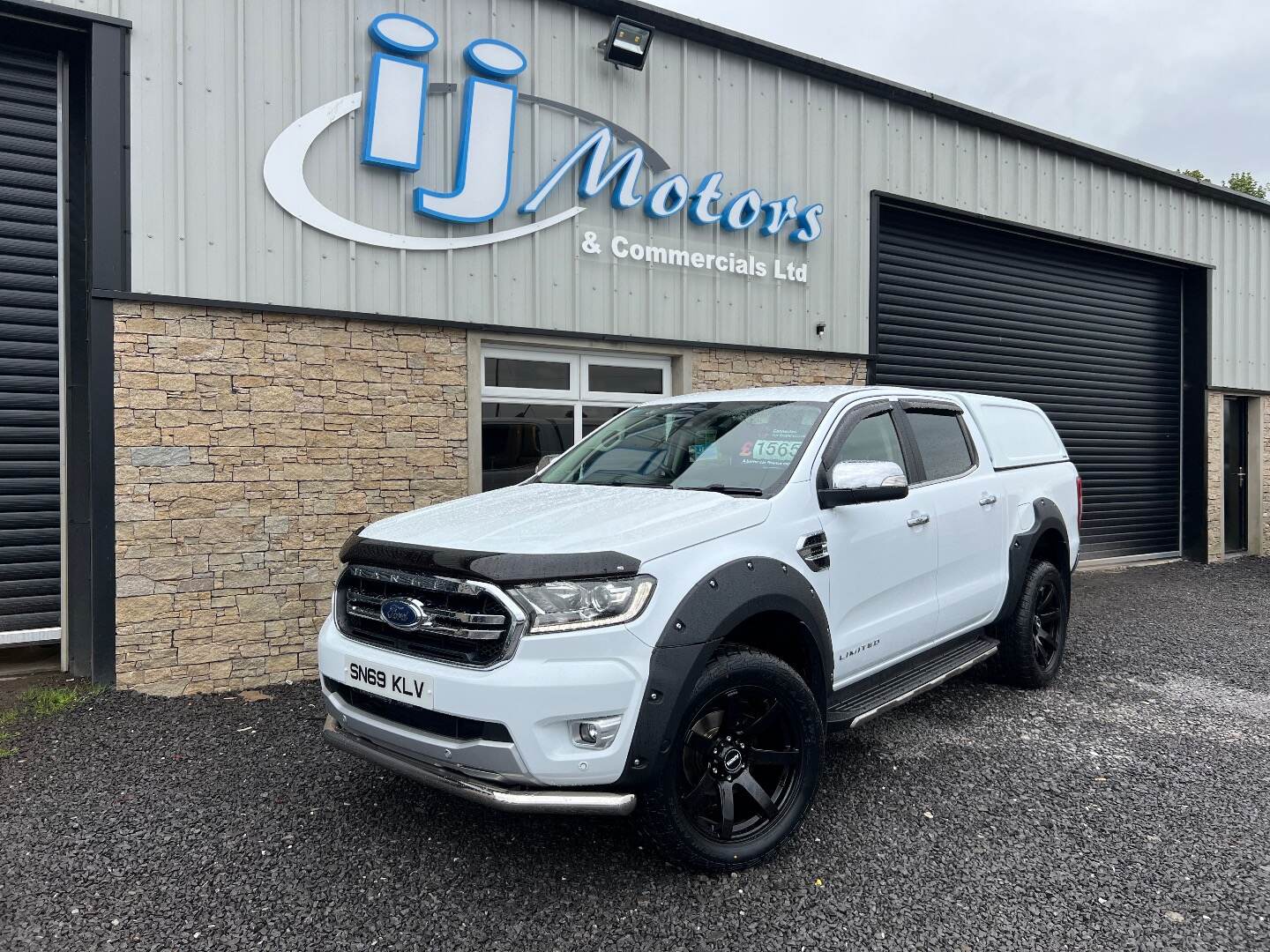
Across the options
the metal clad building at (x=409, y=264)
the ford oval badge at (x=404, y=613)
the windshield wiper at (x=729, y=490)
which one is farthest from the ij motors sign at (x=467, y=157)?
the ford oval badge at (x=404, y=613)

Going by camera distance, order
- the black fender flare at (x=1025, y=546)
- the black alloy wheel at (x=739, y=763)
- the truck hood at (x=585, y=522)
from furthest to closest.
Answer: the black fender flare at (x=1025, y=546) < the black alloy wheel at (x=739, y=763) < the truck hood at (x=585, y=522)

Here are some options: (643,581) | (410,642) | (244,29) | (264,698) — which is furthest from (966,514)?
(244,29)

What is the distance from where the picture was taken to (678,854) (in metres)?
2.76

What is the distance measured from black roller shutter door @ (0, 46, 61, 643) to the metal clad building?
0.34 ft

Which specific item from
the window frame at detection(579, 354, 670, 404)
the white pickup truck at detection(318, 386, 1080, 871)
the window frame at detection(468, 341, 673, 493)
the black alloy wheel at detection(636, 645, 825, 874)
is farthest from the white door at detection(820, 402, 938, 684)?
the window frame at detection(579, 354, 670, 404)

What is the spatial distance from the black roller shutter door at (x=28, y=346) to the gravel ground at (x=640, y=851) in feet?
4.42

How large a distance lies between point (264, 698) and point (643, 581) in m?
3.71

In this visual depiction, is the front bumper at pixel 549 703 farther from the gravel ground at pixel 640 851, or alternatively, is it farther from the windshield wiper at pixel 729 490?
the windshield wiper at pixel 729 490

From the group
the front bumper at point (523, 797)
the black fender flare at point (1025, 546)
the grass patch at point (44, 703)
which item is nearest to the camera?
the front bumper at point (523, 797)

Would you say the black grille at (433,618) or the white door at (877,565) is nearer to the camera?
the black grille at (433,618)

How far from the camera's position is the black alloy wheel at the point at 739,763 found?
9.44 feet

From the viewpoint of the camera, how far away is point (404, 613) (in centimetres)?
286

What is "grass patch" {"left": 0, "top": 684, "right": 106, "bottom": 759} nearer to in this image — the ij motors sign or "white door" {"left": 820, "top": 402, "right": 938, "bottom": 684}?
the ij motors sign

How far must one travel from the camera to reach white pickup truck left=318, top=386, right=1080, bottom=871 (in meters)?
2.58
